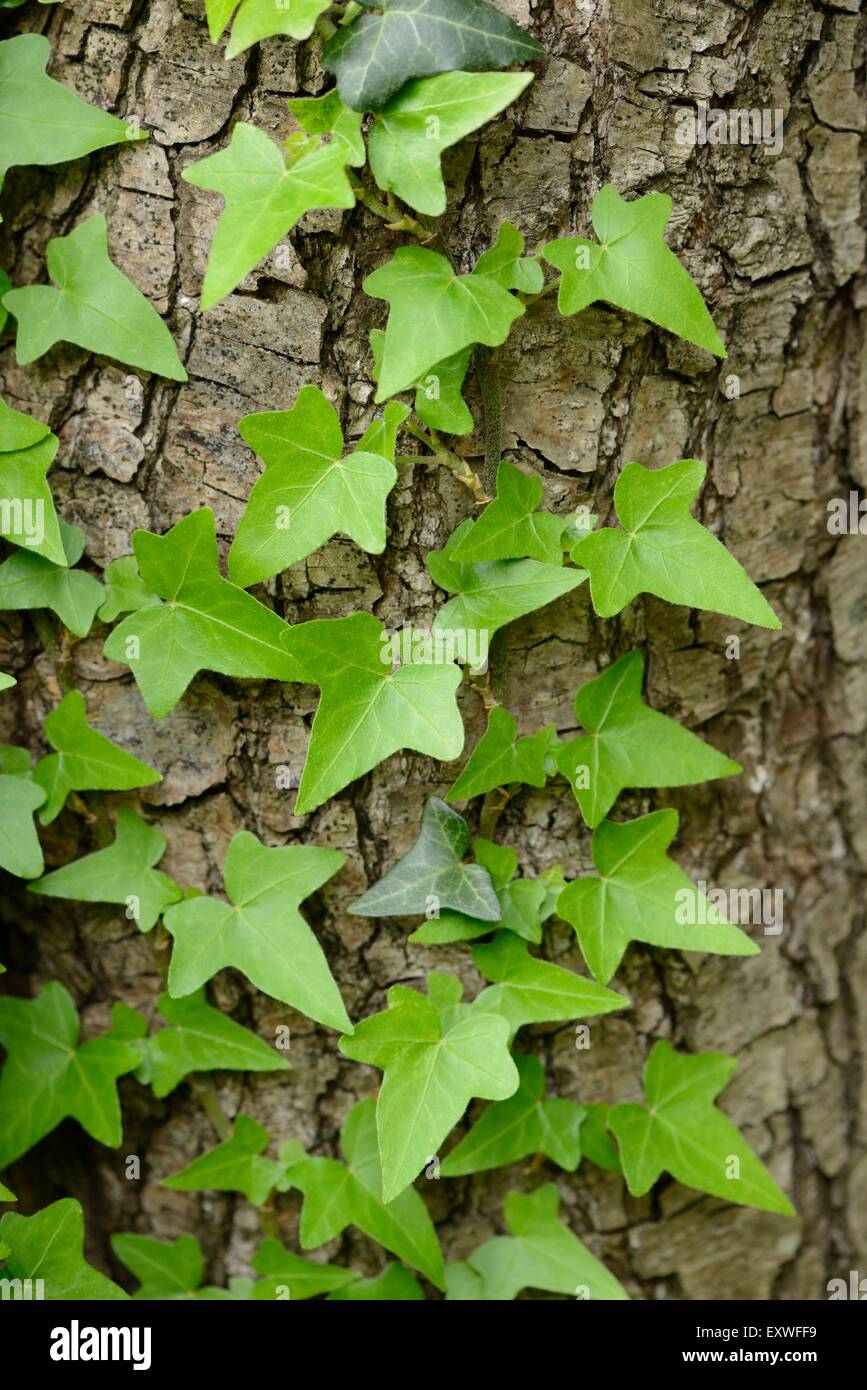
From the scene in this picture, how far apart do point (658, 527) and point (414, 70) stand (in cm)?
50

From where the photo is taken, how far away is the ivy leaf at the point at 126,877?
1274 mm

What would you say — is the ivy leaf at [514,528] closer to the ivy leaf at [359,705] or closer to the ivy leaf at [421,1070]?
the ivy leaf at [359,705]

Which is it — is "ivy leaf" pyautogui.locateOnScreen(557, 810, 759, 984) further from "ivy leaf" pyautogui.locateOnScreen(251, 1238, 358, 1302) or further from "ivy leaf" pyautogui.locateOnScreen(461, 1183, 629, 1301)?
"ivy leaf" pyautogui.locateOnScreen(251, 1238, 358, 1302)

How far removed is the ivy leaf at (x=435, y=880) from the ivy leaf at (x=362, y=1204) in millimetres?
303

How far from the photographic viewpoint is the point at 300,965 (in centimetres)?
116

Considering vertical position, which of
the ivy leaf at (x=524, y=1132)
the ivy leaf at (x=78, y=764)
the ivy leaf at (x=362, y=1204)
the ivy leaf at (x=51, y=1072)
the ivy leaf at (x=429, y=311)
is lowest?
the ivy leaf at (x=362, y=1204)

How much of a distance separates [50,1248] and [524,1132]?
578 millimetres

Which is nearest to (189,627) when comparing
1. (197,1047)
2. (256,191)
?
(256,191)

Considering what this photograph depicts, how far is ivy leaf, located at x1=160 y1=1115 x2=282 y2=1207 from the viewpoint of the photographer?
1349 millimetres

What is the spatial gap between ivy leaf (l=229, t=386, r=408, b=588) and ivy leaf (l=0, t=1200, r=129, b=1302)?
0.75 m

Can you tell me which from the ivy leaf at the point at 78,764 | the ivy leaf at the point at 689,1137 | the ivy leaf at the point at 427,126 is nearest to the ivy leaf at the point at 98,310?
the ivy leaf at the point at 427,126
